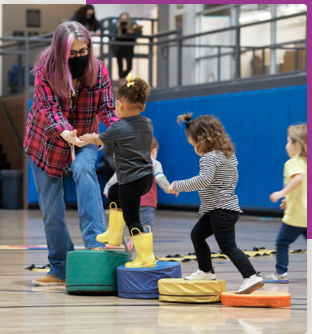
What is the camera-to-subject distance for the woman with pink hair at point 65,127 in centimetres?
402

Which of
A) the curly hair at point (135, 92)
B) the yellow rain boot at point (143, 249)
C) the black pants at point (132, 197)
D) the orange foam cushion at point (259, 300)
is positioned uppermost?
the curly hair at point (135, 92)

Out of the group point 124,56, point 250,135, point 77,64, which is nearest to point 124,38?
point 124,56

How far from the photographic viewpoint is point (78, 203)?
402 centimetres

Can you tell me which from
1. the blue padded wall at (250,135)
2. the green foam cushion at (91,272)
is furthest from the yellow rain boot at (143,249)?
the blue padded wall at (250,135)

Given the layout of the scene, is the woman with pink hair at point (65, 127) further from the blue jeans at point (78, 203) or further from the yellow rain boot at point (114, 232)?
the yellow rain boot at point (114, 232)

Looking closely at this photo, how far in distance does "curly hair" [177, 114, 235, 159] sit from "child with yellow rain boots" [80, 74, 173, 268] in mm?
304

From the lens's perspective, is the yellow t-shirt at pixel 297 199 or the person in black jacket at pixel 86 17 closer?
the yellow t-shirt at pixel 297 199

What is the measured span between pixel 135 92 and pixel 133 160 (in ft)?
1.46

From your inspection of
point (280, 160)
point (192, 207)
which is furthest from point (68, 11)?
point (280, 160)

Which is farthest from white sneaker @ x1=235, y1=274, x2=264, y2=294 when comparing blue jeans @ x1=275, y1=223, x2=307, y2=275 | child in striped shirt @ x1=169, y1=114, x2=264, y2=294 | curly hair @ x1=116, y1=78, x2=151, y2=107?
curly hair @ x1=116, y1=78, x2=151, y2=107

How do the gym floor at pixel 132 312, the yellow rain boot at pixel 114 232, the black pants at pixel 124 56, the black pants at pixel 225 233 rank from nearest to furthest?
the gym floor at pixel 132 312, the black pants at pixel 225 233, the yellow rain boot at pixel 114 232, the black pants at pixel 124 56

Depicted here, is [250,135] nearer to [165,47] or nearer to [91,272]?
[165,47]

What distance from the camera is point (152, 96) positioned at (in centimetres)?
1475

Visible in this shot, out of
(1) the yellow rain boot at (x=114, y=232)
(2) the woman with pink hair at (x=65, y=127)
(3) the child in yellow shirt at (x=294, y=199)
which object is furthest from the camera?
(3) the child in yellow shirt at (x=294, y=199)
